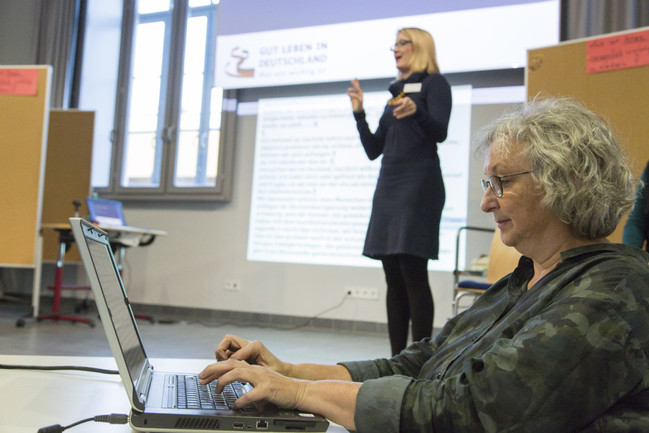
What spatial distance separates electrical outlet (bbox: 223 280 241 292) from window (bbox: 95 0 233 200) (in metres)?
0.71

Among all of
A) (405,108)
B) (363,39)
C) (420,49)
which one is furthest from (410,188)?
(363,39)

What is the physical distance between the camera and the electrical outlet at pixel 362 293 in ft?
14.2

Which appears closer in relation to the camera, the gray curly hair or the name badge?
the gray curly hair

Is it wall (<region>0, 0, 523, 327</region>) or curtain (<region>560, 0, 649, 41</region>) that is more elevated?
curtain (<region>560, 0, 649, 41</region>)

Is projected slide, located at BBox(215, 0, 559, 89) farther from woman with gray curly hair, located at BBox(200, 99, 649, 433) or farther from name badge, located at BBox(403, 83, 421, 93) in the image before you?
woman with gray curly hair, located at BBox(200, 99, 649, 433)

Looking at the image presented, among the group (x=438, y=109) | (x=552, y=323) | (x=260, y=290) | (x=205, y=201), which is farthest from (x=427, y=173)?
(x=205, y=201)

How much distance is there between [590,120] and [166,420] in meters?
0.63

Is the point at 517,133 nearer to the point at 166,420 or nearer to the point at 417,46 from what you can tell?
the point at 166,420

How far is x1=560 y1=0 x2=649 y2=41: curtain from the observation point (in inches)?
142

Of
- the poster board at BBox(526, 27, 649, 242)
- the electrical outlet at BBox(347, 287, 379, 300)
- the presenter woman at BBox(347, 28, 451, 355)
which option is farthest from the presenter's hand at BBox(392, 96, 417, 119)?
the electrical outlet at BBox(347, 287, 379, 300)

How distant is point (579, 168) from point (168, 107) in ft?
15.7

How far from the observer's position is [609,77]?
276cm

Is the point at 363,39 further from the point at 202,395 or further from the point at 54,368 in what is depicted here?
the point at 202,395

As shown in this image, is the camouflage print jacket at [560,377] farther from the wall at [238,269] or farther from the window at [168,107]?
the window at [168,107]
